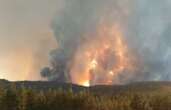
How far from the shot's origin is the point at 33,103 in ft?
518

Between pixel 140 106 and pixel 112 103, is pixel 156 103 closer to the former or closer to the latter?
pixel 140 106

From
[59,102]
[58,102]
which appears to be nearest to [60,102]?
[59,102]

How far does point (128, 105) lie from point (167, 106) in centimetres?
2931

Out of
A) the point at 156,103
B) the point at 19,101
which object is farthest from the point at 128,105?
the point at 19,101

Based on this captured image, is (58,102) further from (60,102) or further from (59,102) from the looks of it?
(60,102)

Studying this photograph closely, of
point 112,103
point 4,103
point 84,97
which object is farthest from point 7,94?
point 112,103

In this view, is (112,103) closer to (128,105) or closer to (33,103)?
(128,105)

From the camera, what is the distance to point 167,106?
19825 centimetres

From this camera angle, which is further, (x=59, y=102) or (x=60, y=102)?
(x=59, y=102)

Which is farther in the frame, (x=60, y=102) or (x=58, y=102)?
(x=58, y=102)

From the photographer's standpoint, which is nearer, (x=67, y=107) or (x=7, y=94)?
(x=7, y=94)

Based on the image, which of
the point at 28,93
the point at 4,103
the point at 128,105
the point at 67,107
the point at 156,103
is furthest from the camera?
the point at 156,103

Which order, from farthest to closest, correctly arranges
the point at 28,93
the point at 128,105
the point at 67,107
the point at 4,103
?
1. the point at 128,105
2. the point at 67,107
3. the point at 28,93
4. the point at 4,103

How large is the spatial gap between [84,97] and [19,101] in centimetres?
4028
